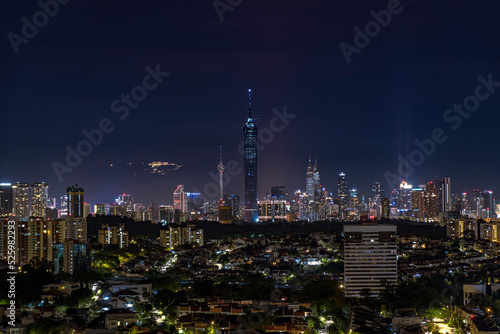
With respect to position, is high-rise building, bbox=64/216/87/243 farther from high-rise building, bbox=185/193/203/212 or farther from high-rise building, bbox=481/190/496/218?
high-rise building, bbox=481/190/496/218

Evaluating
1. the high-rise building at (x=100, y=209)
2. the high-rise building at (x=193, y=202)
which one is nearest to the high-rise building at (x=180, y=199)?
the high-rise building at (x=193, y=202)

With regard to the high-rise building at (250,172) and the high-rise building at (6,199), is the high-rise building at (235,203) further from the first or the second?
the high-rise building at (6,199)

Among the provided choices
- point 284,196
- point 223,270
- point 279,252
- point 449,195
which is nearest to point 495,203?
point 449,195

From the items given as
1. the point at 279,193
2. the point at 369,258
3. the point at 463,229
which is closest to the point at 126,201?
the point at 279,193

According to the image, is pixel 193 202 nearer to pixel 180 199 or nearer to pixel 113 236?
pixel 180 199

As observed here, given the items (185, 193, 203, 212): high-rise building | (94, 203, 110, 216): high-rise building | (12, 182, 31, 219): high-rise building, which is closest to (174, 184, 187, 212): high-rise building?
(185, 193, 203, 212): high-rise building
